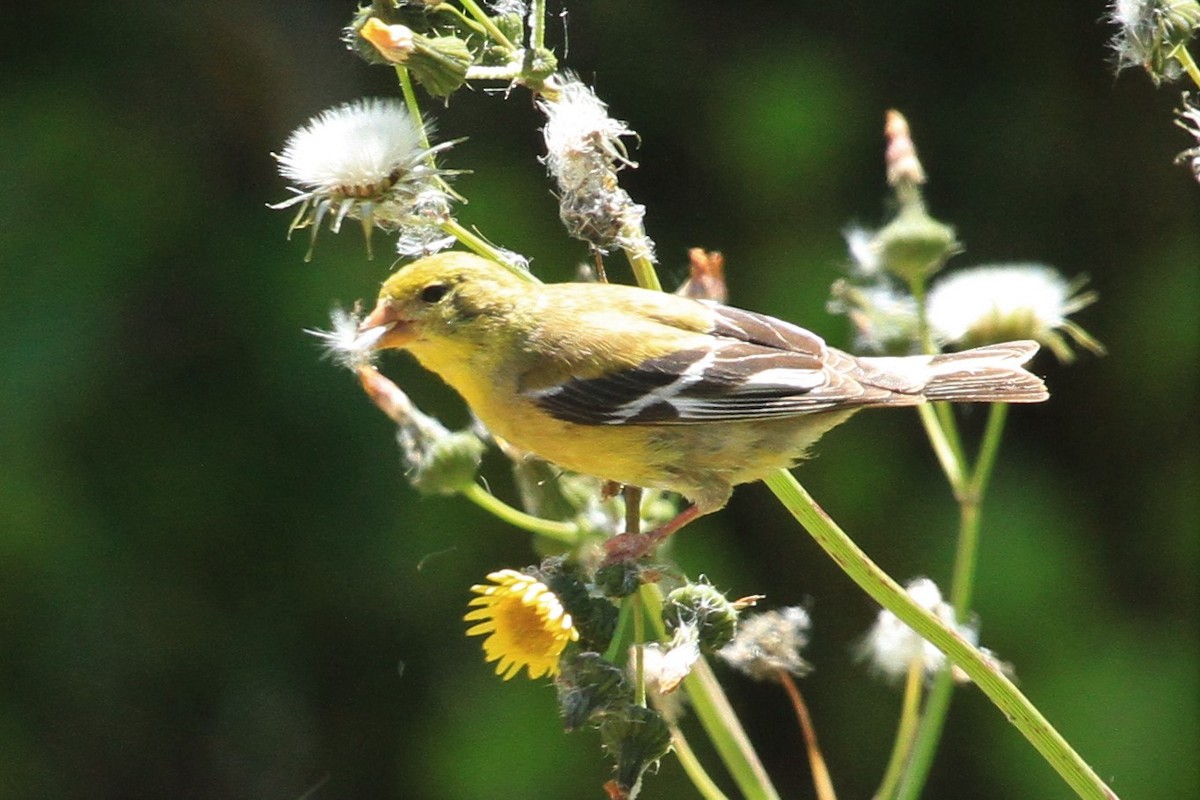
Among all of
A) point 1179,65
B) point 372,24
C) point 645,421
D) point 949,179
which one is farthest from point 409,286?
Answer: point 949,179

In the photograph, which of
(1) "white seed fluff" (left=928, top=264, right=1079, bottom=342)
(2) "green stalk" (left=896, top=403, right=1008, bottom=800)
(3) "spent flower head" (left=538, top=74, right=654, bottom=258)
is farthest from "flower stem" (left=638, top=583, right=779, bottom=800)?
(1) "white seed fluff" (left=928, top=264, right=1079, bottom=342)

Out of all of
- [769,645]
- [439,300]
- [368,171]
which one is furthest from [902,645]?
[368,171]

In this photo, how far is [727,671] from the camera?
3340 mm

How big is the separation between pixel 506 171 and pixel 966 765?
1.78 metres

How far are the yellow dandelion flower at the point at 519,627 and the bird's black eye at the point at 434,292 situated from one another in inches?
20.6

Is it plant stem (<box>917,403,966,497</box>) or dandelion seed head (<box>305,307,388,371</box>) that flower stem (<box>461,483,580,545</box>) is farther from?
plant stem (<box>917,403,966,497</box>)

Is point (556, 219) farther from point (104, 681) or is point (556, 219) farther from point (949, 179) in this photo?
point (104, 681)

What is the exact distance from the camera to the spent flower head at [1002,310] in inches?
81.7

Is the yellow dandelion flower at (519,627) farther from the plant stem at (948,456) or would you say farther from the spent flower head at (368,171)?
the plant stem at (948,456)

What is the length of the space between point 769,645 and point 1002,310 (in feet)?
2.04

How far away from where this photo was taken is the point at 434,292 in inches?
73.8

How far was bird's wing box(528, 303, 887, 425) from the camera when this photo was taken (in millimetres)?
1862

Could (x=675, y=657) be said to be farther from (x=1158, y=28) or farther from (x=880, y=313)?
(x=880, y=313)

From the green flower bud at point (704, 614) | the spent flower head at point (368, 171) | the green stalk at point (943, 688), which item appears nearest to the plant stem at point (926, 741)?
the green stalk at point (943, 688)
